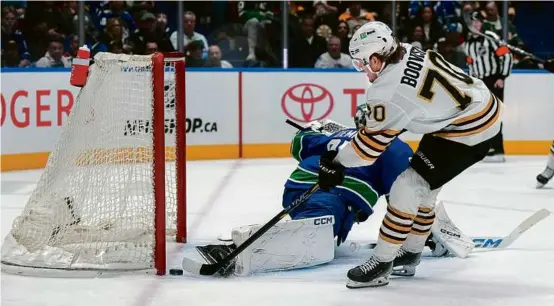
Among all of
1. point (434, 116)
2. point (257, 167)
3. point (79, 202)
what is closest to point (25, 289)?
point (79, 202)

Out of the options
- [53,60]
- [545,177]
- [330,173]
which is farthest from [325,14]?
[330,173]

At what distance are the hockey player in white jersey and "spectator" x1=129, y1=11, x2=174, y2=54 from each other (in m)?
5.17

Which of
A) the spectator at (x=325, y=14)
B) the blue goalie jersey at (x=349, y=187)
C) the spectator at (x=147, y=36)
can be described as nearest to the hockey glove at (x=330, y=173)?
the blue goalie jersey at (x=349, y=187)

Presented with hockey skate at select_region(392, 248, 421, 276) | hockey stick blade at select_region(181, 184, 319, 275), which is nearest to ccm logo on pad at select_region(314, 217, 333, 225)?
hockey stick blade at select_region(181, 184, 319, 275)

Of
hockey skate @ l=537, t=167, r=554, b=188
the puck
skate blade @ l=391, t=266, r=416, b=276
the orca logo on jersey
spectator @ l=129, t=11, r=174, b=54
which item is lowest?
hockey skate @ l=537, t=167, r=554, b=188

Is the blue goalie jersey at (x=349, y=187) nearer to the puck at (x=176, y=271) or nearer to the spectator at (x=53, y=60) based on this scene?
the puck at (x=176, y=271)

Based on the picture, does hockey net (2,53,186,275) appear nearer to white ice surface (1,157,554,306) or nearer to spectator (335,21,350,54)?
white ice surface (1,157,554,306)

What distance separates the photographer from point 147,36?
28.3 ft

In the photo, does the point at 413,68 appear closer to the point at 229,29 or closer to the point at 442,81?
the point at 442,81

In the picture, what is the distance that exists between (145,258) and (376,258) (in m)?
0.90

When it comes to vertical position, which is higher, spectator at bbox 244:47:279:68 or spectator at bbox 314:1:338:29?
spectator at bbox 314:1:338:29

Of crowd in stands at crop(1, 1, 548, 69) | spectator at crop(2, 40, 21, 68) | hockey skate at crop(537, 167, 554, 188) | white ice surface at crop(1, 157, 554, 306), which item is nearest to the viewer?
white ice surface at crop(1, 157, 554, 306)

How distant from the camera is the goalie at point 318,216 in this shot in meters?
3.84

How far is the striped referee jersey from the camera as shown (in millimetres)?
8297
